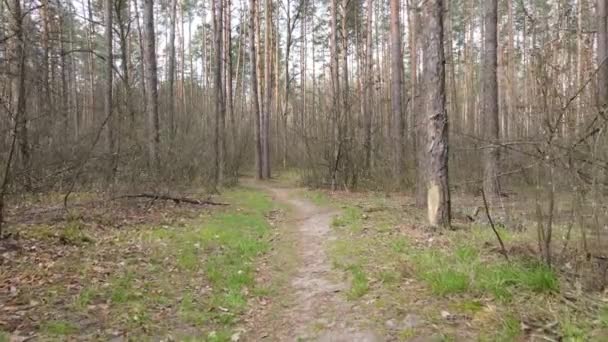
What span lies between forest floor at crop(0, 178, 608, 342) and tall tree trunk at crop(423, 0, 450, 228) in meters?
0.48

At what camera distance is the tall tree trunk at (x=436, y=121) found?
758 cm

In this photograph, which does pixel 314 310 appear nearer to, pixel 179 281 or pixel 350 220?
pixel 179 281

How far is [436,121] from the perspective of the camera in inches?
298

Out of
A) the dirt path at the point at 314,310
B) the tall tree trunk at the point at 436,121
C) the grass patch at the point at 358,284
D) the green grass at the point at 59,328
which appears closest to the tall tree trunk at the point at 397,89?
the tall tree trunk at the point at 436,121

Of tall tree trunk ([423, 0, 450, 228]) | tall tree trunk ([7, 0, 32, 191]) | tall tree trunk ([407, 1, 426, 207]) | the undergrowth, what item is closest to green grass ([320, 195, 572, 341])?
the undergrowth

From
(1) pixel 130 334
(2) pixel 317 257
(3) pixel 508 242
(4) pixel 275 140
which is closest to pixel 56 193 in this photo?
(2) pixel 317 257

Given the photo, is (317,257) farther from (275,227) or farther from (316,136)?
(316,136)

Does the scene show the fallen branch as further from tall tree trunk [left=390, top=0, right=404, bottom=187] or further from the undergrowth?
tall tree trunk [left=390, top=0, right=404, bottom=187]

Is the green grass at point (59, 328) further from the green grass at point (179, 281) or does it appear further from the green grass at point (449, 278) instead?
the green grass at point (449, 278)

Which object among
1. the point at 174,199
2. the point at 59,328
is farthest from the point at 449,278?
the point at 174,199

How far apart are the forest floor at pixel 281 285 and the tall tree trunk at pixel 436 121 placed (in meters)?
0.48

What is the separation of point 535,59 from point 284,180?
18093 mm

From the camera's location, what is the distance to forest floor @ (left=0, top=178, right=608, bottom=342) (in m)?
4.03

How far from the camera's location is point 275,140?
28.7 meters
